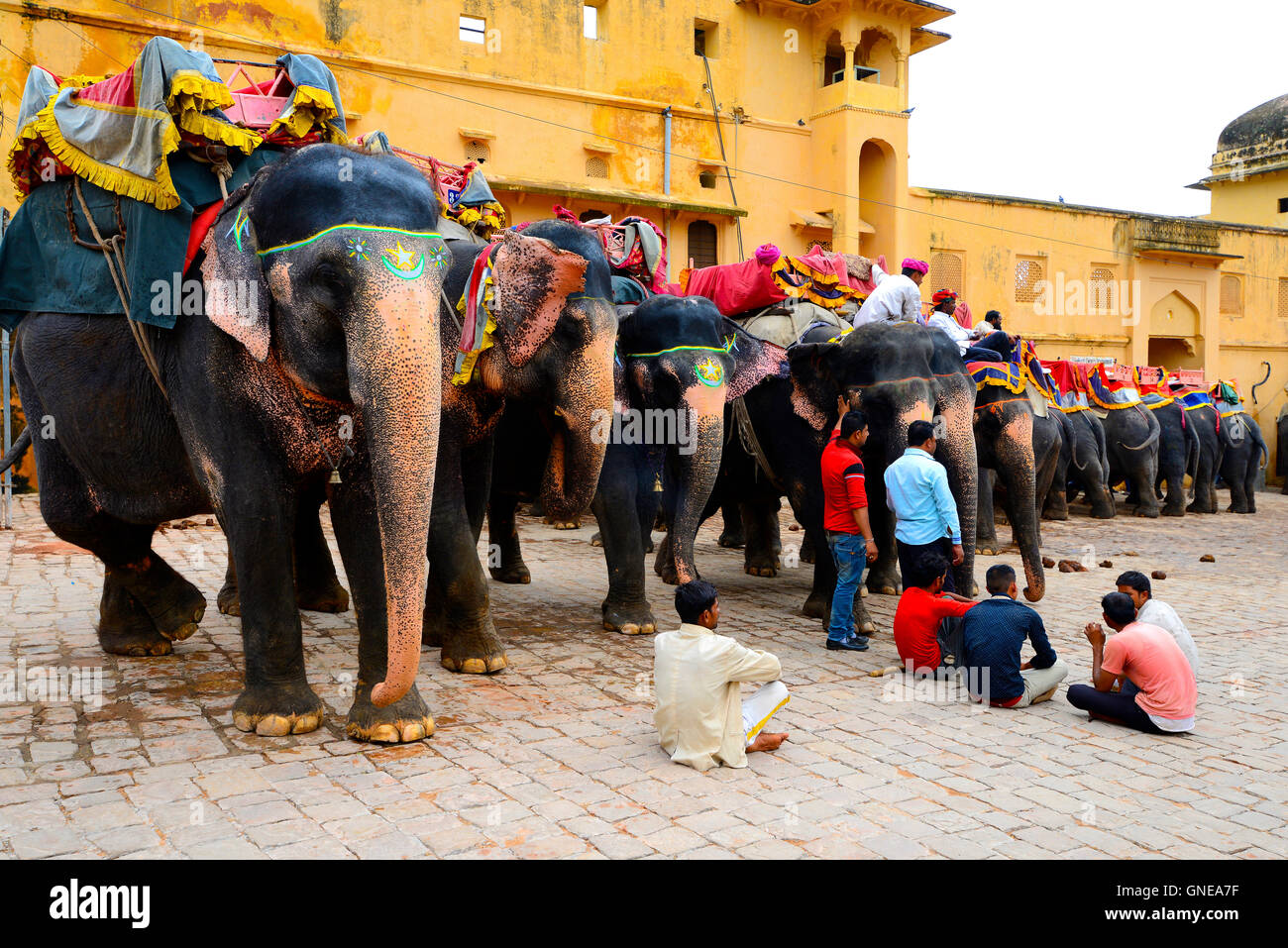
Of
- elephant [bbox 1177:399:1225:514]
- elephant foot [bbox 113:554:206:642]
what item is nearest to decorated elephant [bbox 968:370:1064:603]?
elephant foot [bbox 113:554:206:642]

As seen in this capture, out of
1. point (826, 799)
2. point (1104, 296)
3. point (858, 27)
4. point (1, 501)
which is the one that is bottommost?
point (826, 799)

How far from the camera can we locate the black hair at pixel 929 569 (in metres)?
6.61

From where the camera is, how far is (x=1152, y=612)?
578 centimetres

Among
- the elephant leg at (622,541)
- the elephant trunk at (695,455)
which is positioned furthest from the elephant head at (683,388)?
the elephant leg at (622,541)

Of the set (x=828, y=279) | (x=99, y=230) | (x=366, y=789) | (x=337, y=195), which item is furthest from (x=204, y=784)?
(x=828, y=279)

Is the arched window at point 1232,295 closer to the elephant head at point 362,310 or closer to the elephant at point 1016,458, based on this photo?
the elephant at point 1016,458

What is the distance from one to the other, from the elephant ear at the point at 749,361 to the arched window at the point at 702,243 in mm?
17235

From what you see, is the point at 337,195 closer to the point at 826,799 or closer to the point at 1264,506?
the point at 826,799

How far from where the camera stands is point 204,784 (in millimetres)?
4461

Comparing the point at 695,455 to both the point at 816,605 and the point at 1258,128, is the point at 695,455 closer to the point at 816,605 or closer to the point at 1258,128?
the point at 816,605

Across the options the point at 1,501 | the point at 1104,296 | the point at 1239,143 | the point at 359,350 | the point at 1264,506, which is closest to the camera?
the point at 359,350

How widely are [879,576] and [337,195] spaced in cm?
667

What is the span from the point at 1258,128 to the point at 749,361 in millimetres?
39241

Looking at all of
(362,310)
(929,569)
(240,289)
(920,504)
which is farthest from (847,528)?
(240,289)
